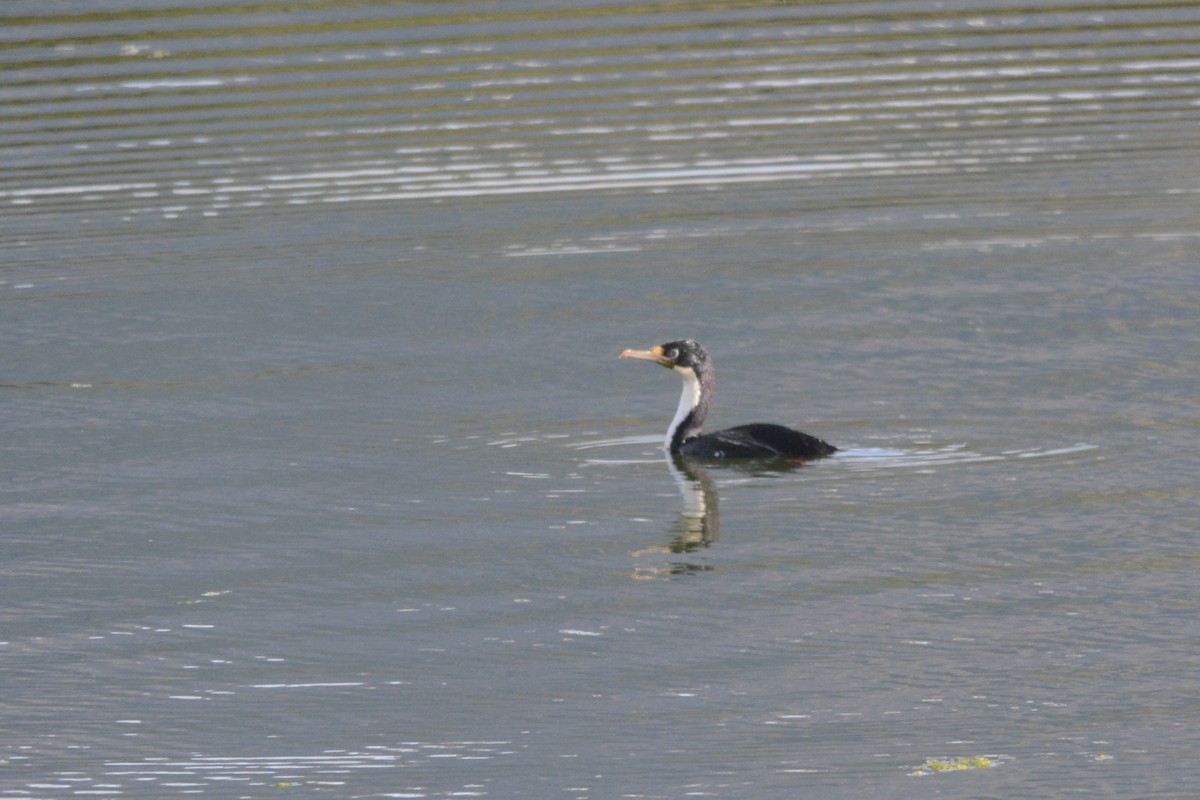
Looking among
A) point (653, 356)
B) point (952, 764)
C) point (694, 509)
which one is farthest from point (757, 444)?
point (952, 764)

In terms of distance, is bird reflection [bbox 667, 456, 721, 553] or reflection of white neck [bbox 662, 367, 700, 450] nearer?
bird reflection [bbox 667, 456, 721, 553]

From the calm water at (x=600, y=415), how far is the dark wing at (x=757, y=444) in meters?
0.13

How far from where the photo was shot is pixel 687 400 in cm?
1338

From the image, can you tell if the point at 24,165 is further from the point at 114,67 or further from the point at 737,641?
the point at 737,641

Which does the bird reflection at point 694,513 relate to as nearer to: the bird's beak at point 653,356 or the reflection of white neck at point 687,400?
the reflection of white neck at point 687,400

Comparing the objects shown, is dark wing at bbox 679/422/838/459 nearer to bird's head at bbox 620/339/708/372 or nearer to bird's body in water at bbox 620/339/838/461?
bird's body in water at bbox 620/339/838/461

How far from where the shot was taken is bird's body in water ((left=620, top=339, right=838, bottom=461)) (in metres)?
12.5

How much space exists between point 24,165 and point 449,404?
1087cm

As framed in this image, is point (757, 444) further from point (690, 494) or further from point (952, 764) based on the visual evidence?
point (952, 764)

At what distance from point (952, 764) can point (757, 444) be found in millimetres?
4889

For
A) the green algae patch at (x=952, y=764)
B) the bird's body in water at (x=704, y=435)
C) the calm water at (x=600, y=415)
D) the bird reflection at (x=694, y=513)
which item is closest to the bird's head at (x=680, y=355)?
the bird's body in water at (x=704, y=435)

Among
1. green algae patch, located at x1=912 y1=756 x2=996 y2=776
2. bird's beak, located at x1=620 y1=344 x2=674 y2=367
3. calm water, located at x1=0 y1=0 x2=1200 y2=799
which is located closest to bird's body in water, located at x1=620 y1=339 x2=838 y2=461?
bird's beak, located at x1=620 y1=344 x2=674 y2=367

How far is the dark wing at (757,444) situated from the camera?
41.0 ft

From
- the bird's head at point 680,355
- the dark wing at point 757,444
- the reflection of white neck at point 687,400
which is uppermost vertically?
the bird's head at point 680,355
